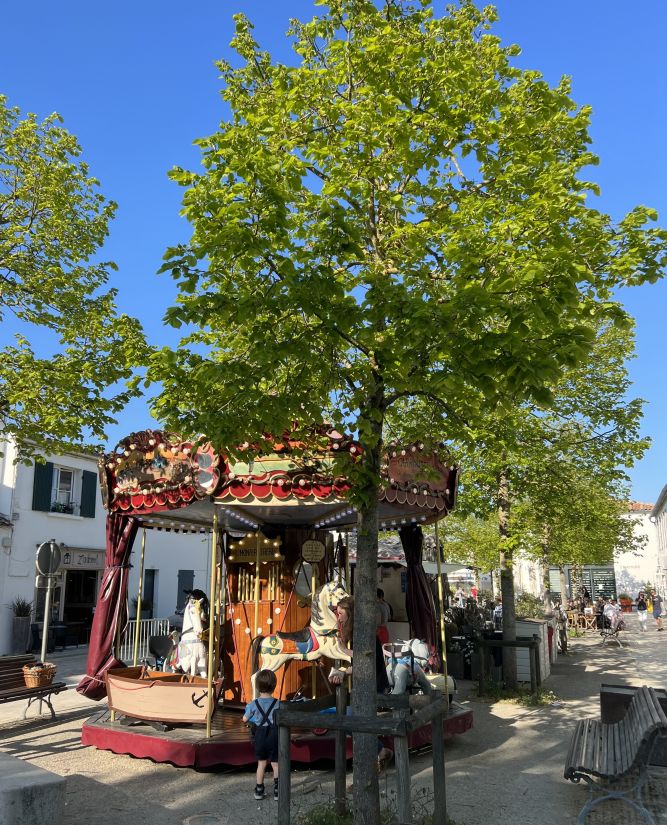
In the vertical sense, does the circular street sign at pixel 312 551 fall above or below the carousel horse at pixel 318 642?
above

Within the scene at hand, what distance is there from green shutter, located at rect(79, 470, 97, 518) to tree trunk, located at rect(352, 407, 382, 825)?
1875 centimetres

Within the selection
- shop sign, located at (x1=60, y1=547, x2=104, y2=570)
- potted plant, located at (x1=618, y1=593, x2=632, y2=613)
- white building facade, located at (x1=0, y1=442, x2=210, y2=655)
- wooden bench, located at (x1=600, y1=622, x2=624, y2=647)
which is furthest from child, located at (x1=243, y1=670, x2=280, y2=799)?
potted plant, located at (x1=618, y1=593, x2=632, y2=613)

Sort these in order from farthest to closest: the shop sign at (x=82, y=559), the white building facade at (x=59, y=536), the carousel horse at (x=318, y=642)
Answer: the shop sign at (x=82, y=559)
the white building facade at (x=59, y=536)
the carousel horse at (x=318, y=642)

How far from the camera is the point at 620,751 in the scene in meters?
6.42

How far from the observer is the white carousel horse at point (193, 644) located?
9.86 m

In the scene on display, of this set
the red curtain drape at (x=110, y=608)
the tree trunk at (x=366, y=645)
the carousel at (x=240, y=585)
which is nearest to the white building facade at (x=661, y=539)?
the carousel at (x=240, y=585)

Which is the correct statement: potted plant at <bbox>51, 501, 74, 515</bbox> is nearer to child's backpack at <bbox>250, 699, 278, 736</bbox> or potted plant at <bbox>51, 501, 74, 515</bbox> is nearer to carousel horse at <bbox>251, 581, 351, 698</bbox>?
carousel horse at <bbox>251, 581, 351, 698</bbox>

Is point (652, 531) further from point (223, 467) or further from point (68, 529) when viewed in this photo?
point (223, 467)

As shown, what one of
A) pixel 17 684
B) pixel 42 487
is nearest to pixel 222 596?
pixel 17 684

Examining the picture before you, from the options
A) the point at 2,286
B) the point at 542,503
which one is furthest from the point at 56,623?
the point at 542,503

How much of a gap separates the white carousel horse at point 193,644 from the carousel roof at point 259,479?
4.88 feet

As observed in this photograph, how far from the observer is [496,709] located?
38.7 feet

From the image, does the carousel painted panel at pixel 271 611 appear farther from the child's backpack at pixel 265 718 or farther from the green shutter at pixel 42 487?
the green shutter at pixel 42 487

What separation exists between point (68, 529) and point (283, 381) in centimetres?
1811
